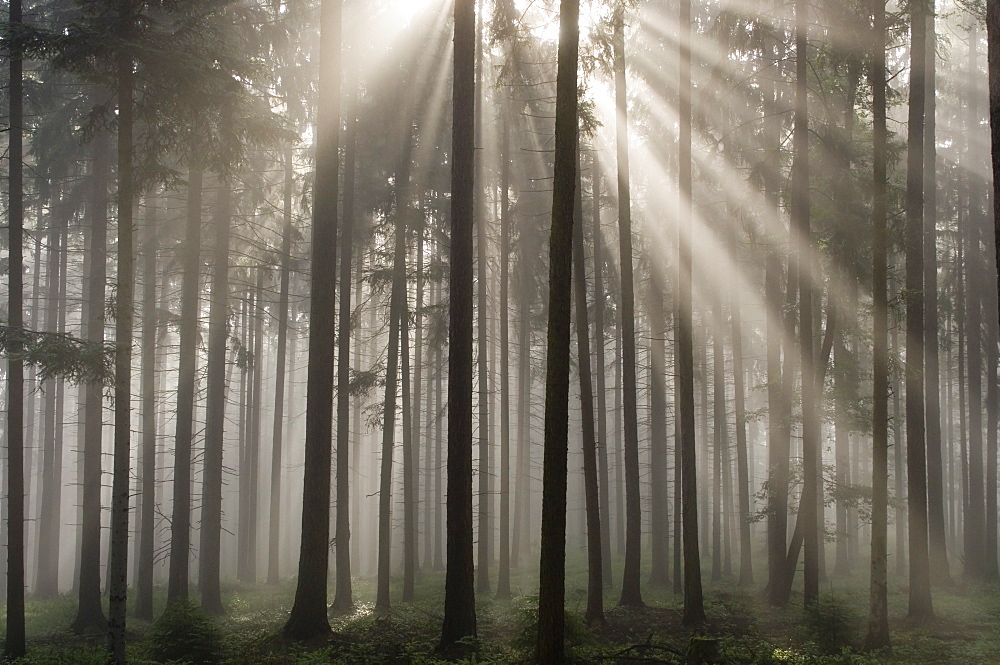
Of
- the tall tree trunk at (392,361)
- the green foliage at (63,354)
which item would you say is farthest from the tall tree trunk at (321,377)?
the tall tree trunk at (392,361)

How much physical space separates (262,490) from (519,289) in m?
31.1

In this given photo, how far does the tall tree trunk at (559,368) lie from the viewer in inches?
327

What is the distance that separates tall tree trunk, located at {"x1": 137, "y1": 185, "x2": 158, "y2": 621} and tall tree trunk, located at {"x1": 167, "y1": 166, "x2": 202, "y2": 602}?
3.76 feet

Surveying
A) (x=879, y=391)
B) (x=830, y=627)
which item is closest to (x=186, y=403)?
(x=830, y=627)

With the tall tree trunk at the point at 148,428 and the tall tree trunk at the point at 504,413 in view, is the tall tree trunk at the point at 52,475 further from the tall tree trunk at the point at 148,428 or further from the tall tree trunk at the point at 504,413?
the tall tree trunk at the point at 504,413

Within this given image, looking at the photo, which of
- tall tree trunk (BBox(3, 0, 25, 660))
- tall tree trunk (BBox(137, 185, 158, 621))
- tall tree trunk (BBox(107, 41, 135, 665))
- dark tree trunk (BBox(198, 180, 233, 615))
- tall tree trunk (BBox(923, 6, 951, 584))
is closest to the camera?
tall tree trunk (BBox(107, 41, 135, 665))

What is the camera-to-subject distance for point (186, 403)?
16.8 meters

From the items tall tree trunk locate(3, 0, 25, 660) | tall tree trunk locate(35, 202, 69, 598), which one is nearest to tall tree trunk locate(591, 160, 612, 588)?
tall tree trunk locate(3, 0, 25, 660)

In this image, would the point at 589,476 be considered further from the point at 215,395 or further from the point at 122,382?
the point at 215,395

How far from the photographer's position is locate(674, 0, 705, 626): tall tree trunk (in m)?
13.7

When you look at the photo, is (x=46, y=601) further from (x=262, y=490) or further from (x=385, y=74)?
(x=262, y=490)

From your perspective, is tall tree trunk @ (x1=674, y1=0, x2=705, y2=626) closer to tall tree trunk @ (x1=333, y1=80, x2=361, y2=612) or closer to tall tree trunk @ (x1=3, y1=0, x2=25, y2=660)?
tall tree trunk @ (x1=333, y1=80, x2=361, y2=612)

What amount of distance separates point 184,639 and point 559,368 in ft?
22.4

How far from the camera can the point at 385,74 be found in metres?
18.1
